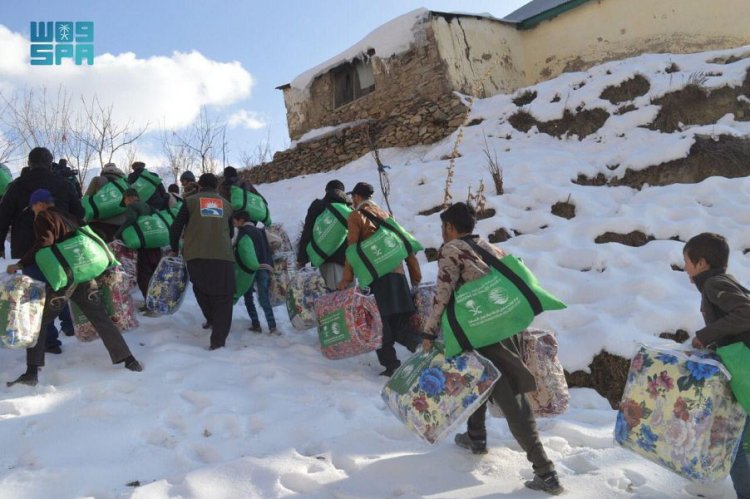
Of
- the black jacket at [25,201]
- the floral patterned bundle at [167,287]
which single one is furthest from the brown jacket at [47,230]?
the floral patterned bundle at [167,287]

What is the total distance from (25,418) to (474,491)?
8.99 feet

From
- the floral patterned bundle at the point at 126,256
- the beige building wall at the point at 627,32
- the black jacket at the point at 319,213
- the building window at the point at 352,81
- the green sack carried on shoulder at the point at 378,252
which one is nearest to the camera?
the green sack carried on shoulder at the point at 378,252

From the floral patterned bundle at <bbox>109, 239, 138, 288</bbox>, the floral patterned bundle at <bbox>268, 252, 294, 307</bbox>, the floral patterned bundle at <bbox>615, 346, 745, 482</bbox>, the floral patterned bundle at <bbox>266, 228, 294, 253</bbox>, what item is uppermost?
the floral patterned bundle at <bbox>266, 228, 294, 253</bbox>

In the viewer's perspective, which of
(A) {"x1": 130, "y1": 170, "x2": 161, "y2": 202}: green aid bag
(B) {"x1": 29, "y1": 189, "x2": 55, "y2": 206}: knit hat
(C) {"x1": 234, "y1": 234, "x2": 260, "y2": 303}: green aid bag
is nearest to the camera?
(B) {"x1": 29, "y1": 189, "x2": 55, "y2": 206}: knit hat

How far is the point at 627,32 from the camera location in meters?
13.0

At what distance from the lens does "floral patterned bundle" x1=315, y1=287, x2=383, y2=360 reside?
4.40 m

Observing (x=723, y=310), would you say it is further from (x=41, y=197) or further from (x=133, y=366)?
(x=41, y=197)

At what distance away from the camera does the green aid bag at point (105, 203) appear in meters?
5.82

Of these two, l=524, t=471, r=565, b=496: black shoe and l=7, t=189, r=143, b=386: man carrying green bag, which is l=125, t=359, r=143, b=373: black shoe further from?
l=524, t=471, r=565, b=496: black shoe

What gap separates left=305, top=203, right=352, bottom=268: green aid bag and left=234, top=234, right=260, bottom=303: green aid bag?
73cm

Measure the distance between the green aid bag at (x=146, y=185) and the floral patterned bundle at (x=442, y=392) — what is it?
4.40 meters

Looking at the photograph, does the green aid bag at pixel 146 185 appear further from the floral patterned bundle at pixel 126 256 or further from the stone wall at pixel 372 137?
the stone wall at pixel 372 137

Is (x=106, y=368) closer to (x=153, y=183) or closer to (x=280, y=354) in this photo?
(x=280, y=354)

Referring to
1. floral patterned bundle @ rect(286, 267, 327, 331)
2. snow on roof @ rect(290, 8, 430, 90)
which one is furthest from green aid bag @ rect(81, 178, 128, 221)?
snow on roof @ rect(290, 8, 430, 90)
